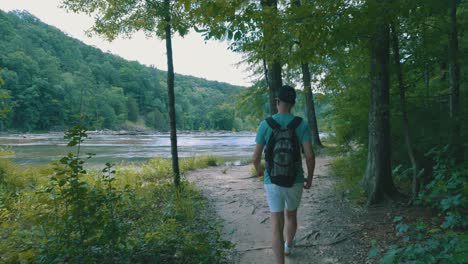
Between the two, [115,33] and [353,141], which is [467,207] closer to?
[353,141]

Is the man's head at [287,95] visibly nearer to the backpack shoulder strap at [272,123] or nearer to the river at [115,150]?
the backpack shoulder strap at [272,123]

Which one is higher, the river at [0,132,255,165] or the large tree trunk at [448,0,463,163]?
the large tree trunk at [448,0,463,163]

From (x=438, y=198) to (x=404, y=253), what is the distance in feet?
6.61

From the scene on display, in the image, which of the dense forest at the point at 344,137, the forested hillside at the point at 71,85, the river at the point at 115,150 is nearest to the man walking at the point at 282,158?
the dense forest at the point at 344,137

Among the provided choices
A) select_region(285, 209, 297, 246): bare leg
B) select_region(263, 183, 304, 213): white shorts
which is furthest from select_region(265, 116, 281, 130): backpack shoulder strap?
select_region(285, 209, 297, 246): bare leg

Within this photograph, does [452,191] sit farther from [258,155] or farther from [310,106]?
[310,106]

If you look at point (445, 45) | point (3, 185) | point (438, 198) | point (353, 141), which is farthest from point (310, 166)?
point (3, 185)

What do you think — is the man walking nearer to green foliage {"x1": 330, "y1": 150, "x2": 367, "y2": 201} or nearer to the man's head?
the man's head

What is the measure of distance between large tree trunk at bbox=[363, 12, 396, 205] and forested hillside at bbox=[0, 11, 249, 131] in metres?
38.5

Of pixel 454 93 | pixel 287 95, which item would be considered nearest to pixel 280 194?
pixel 287 95

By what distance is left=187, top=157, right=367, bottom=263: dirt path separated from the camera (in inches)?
142

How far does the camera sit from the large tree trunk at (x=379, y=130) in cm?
472

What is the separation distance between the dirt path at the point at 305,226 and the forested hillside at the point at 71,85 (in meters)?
36.5

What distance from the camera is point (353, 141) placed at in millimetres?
7094
